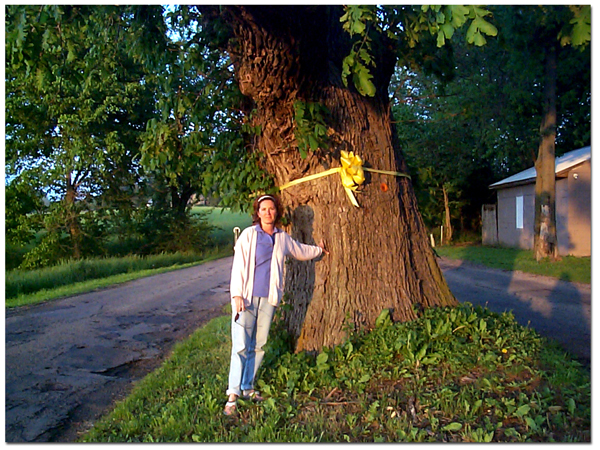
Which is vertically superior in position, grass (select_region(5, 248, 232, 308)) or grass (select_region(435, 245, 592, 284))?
grass (select_region(435, 245, 592, 284))

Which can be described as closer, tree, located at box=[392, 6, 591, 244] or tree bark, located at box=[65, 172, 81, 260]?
tree, located at box=[392, 6, 591, 244]

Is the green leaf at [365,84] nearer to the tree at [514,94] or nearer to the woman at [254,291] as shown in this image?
the woman at [254,291]

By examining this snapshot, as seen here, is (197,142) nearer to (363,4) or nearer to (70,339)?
(363,4)

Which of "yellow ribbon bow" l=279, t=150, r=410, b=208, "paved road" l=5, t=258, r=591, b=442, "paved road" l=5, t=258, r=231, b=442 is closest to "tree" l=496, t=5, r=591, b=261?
"paved road" l=5, t=258, r=591, b=442

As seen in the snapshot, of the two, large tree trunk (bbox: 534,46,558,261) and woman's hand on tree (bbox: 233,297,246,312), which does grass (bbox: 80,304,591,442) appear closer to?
woman's hand on tree (bbox: 233,297,246,312)

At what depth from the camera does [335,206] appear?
5.68 m

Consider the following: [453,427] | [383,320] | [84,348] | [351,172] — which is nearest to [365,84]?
[351,172]

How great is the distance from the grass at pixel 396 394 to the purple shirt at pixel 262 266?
0.81 m

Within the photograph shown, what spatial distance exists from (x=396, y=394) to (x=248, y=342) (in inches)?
52.5

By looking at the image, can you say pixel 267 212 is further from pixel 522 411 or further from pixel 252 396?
pixel 522 411

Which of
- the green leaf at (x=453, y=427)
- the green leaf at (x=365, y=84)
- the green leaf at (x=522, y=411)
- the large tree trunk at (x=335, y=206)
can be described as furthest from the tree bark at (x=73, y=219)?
the green leaf at (x=522, y=411)

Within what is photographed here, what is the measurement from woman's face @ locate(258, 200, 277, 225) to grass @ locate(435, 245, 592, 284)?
1039 cm

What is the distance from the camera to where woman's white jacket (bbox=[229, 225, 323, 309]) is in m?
4.70

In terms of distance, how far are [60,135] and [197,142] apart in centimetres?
1935
